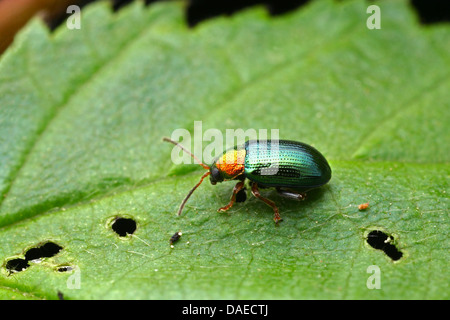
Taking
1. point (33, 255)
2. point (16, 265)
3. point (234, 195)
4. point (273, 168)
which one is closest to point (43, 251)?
point (33, 255)

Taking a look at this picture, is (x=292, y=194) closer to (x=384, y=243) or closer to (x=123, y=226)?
(x=384, y=243)

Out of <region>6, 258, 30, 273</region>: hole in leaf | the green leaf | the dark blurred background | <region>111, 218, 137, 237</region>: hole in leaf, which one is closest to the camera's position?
the green leaf

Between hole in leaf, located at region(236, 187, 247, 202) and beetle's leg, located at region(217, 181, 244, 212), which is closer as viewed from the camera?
beetle's leg, located at region(217, 181, 244, 212)

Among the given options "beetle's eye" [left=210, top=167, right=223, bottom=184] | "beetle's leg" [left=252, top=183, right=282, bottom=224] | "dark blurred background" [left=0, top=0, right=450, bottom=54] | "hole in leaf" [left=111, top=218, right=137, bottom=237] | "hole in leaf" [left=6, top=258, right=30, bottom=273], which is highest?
"dark blurred background" [left=0, top=0, right=450, bottom=54]

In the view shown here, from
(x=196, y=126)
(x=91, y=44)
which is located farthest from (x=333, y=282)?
(x=91, y=44)

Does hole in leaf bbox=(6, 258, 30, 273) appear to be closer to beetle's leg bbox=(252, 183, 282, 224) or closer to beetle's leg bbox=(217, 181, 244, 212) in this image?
beetle's leg bbox=(217, 181, 244, 212)

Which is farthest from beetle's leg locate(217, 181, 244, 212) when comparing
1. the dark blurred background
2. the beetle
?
the dark blurred background
